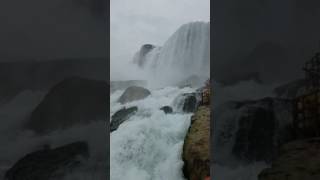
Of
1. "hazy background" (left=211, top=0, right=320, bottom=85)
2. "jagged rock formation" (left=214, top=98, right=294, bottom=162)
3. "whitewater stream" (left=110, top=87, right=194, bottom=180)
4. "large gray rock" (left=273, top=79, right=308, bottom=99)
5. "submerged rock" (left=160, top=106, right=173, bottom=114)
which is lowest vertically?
"whitewater stream" (left=110, top=87, right=194, bottom=180)

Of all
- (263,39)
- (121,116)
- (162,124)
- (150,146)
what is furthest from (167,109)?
(263,39)

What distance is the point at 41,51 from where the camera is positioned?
3969 millimetres

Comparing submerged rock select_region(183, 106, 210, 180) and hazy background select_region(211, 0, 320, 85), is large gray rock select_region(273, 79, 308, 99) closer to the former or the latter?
hazy background select_region(211, 0, 320, 85)

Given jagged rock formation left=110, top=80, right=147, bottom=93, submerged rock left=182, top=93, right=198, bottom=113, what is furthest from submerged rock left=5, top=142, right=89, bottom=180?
Answer: jagged rock formation left=110, top=80, right=147, bottom=93

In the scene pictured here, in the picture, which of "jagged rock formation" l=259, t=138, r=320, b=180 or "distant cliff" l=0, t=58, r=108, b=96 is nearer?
"distant cliff" l=0, t=58, r=108, b=96

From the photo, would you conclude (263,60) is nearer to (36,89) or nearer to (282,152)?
(282,152)

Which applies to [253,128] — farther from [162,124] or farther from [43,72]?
[162,124]

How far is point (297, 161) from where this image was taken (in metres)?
4.11

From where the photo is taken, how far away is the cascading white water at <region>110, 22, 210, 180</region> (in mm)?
9594

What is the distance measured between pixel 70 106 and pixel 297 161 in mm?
2134

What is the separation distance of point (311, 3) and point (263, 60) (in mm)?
679

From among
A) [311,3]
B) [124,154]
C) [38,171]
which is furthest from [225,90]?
[124,154]

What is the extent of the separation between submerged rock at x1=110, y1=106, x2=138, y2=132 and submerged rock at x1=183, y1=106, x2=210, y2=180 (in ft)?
7.04

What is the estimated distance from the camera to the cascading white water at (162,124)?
9.59m
